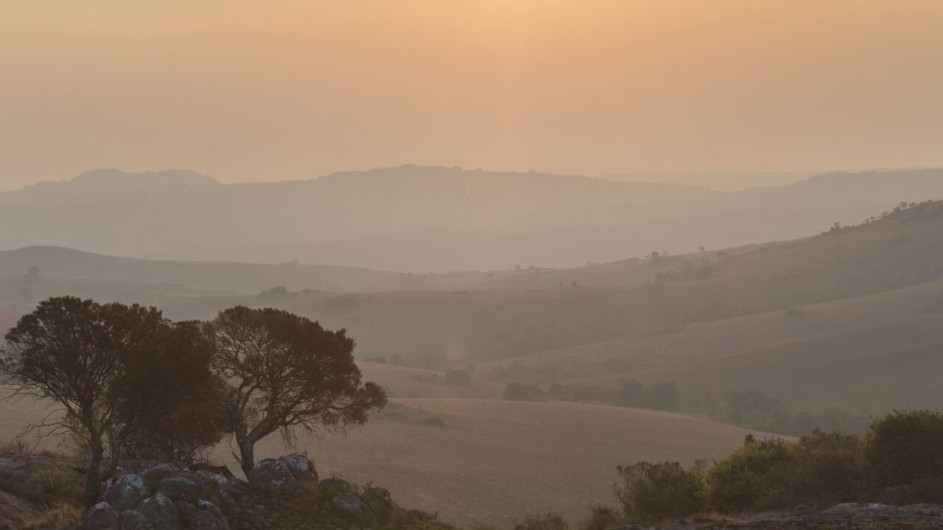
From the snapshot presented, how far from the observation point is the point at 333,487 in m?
21.7

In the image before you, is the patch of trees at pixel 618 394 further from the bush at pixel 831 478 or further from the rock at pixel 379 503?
the rock at pixel 379 503

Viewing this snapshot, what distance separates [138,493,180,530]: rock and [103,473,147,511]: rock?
0.41 meters

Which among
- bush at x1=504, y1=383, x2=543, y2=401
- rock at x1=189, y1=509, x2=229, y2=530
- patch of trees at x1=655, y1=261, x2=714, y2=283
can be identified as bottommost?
bush at x1=504, y1=383, x2=543, y2=401

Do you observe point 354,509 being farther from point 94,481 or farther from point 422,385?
point 422,385

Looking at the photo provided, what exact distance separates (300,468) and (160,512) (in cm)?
509

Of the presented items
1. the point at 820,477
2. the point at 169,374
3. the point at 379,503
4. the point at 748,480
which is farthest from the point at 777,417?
the point at 169,374

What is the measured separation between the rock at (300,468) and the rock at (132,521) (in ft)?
16.6

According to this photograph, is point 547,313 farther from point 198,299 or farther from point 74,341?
point 74,341

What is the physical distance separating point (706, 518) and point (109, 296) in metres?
155

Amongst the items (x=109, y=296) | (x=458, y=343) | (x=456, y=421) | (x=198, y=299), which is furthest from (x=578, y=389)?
(x=109, y=296)

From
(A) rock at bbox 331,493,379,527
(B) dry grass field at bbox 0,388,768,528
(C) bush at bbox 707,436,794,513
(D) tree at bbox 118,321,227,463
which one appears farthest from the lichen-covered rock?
(B) dry grass field at bbox 0,388,768,528

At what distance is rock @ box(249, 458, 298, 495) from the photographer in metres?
21.3

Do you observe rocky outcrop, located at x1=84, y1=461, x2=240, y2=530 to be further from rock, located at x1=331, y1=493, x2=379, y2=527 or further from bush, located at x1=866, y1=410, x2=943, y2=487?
bush, located at x1=866, y1=410, x2=943, y2=487

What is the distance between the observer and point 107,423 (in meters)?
20.4
